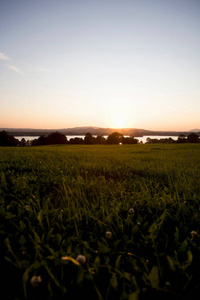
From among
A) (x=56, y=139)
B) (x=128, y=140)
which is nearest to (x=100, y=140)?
(x=128, y=140)

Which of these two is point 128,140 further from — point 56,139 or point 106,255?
point 106,255

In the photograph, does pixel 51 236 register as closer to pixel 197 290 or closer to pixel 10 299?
pixel 10 299

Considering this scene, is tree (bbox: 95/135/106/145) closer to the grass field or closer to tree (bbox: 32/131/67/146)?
tree (bbox: 32/131/67/146)

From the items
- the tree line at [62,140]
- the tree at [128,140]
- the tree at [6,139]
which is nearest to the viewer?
the tree at [6,139]

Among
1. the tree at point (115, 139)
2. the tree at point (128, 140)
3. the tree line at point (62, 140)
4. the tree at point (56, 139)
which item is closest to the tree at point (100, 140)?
the tree line at point (62, 140)

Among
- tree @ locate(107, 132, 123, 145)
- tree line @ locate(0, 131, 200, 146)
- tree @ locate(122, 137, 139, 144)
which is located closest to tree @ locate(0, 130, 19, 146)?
tree line @ locate(0, 131, 200, 146)

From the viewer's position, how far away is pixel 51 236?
5.41 ft

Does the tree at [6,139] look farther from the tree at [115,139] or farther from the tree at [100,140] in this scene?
the tree at [115,139]

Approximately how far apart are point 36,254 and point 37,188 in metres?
2.02

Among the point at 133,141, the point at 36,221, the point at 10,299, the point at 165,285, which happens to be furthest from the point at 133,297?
the point at 133,141

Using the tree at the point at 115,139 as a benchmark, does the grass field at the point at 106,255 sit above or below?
below

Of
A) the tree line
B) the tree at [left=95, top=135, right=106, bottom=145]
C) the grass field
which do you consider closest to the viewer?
the grass field

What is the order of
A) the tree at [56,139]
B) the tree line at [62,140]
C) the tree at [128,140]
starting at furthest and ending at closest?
the tree at [56,139], the tree at [128,140], the tree line at [62,140]

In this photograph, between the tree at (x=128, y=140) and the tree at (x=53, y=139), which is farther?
the tree at (x=53, y=139)
